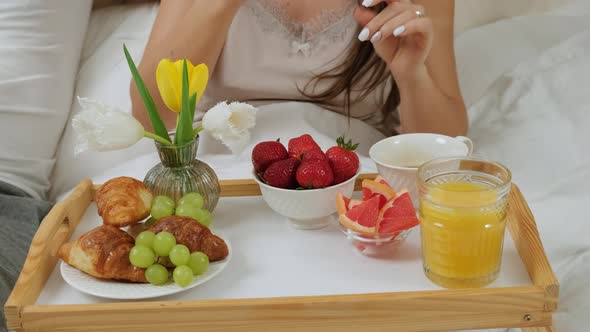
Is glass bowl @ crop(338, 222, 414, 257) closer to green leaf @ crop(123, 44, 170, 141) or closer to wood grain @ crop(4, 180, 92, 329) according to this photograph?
green leaf @ crop(123, 44, 170, 141)

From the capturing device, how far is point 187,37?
58.1 inches

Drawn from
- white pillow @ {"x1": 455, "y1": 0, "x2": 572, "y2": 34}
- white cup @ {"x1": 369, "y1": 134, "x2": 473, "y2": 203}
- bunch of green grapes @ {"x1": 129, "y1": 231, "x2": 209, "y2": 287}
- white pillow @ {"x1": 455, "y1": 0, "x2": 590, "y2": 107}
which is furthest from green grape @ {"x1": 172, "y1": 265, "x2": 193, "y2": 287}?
white pillow @ {"x1": 455, "y1": 0, "x2": 572, "y2": 34}

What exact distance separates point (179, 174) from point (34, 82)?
25.3 inches

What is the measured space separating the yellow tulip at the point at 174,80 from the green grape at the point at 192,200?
5.1 inches

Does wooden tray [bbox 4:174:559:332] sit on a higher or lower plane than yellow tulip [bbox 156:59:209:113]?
lower

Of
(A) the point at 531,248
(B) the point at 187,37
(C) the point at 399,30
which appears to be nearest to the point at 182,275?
(A) the point at 531,248

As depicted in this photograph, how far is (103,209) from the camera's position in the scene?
3.52 ft

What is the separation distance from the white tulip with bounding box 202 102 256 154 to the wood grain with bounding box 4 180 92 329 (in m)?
0.24

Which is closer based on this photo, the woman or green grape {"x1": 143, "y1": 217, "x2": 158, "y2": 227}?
green grape {"x1": 143, "y1": 217, "x2": 158, "y2": 227}

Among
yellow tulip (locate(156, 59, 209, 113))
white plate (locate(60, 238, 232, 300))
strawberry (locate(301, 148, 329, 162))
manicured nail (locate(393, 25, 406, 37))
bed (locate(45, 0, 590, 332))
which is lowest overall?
bed (locate(45, 0, 590, 332))

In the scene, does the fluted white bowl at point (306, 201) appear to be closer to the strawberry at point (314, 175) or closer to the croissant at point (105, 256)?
the strawberry at point (314, 175)

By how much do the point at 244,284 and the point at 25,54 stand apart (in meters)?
0.88

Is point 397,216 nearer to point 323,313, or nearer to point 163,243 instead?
point 323,313

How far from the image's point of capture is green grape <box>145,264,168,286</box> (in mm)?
944
